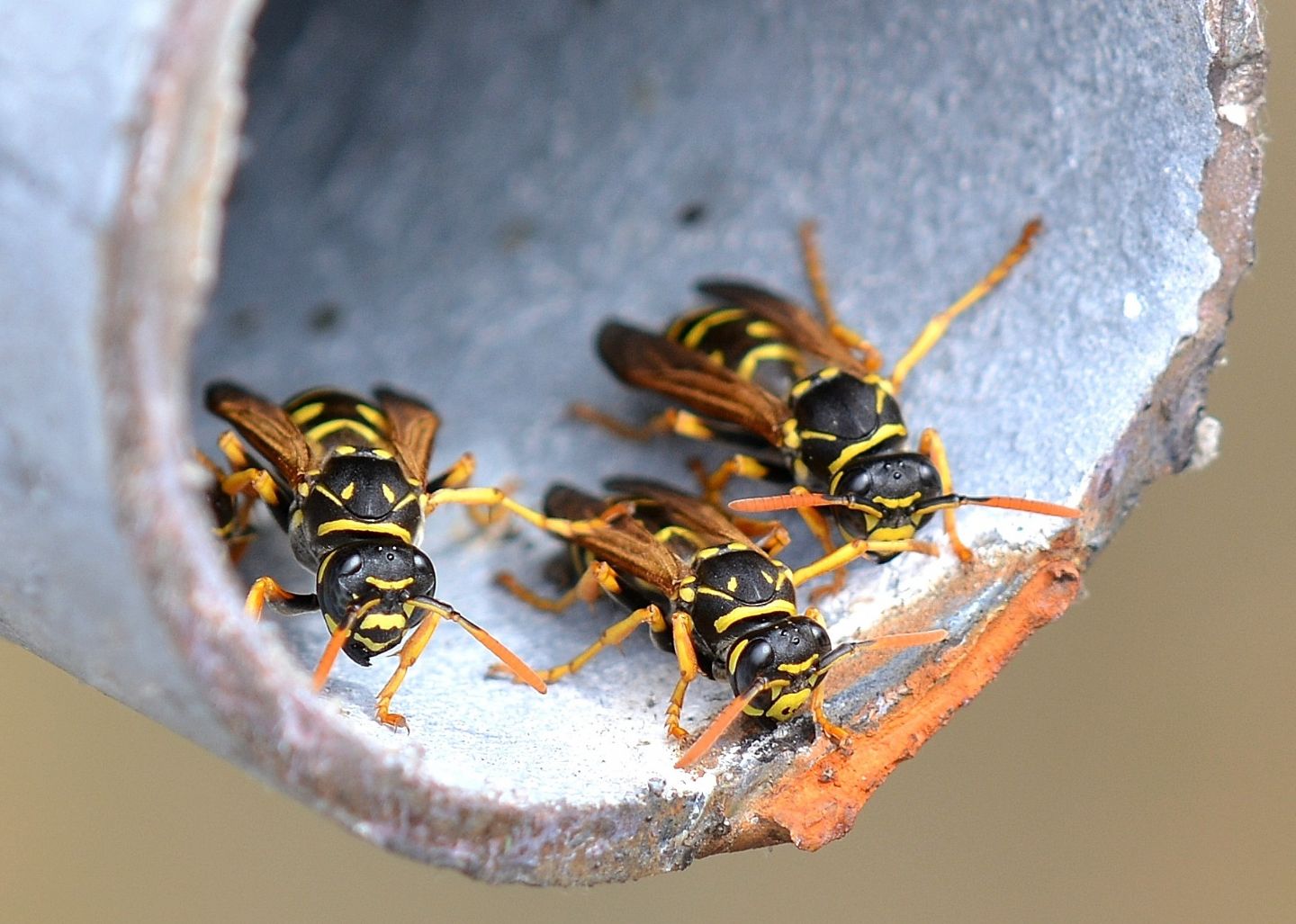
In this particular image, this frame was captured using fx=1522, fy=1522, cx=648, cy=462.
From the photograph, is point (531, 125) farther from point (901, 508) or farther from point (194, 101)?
point (194, 101)

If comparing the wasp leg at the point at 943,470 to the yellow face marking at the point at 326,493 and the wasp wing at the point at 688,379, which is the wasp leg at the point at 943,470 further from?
the yellow face marking at the point at 326,493

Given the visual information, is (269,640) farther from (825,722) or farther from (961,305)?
(961,305)

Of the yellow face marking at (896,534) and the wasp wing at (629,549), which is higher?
the yellow face marking at (896,534)

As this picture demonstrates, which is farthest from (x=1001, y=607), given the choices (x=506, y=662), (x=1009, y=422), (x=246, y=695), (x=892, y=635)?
(x=246, y=695)

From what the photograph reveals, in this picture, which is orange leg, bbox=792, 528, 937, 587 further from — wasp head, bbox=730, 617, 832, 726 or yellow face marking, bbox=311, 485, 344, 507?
yellow face marking, bbox=311, 485, 344, 507

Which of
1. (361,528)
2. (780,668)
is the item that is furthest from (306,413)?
(780,668)

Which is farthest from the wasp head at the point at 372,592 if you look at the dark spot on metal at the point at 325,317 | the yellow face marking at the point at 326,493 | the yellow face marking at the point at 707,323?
the yellow face marking at the point at 707,323
